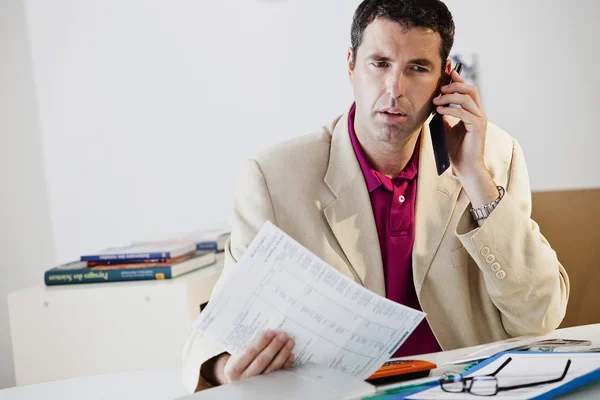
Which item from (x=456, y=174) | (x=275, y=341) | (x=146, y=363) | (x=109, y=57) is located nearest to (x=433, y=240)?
(x=456, y=174)

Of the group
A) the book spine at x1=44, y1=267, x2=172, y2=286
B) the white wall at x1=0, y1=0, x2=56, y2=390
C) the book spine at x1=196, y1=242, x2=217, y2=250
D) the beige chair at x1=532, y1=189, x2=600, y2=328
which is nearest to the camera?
the beige chair at x1=532, y1=189, x2=600, y2=328

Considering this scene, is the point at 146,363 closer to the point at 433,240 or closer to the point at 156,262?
the point at 156,262

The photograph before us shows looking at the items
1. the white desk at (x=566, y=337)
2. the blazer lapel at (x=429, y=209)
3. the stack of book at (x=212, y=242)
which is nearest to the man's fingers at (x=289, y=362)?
the white desk at (x=566, y=337)

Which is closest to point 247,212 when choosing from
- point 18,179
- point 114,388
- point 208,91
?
point 114,388

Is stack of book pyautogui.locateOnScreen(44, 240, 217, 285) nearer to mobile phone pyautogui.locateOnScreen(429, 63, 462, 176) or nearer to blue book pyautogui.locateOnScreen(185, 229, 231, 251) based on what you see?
blue book pyautogui.locateOnScreen(185, 229, 231, 251)

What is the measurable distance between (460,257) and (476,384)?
0.69m

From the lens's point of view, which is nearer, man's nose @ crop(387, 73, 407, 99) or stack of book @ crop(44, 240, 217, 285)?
man's nose @ crop(387, 73, 407, 99)

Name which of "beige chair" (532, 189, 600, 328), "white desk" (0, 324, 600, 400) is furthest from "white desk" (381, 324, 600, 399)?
"beige chair" (532, 189, 600, 328)

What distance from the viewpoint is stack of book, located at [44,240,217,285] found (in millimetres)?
2627

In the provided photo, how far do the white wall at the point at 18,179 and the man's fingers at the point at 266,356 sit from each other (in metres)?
2.63

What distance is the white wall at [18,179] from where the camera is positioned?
3615mm

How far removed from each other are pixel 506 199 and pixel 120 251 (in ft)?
4.95

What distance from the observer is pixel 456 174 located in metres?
1.80

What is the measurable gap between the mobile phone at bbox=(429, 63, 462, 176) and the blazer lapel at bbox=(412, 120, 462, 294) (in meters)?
0.03
